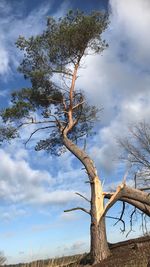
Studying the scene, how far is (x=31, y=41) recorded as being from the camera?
21.4 metres

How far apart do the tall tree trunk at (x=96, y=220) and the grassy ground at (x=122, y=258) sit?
41cm

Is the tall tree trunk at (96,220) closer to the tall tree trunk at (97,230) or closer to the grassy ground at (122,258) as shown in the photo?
the tall tree trunk at (97,230)

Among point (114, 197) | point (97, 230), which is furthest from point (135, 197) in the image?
point (97, 230)

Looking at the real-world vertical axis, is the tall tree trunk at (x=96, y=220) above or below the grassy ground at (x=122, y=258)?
above

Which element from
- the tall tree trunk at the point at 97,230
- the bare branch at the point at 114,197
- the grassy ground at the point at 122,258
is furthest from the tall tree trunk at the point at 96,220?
the grassy ground at the point at 122,258

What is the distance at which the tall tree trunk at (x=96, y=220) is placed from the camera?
16.5 metres

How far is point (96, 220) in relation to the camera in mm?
16922

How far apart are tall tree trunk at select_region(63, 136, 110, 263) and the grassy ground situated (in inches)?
16.3

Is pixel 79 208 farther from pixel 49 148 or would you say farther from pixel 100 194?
pixel 49 148

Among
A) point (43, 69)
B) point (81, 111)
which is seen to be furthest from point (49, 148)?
point (43, 69)

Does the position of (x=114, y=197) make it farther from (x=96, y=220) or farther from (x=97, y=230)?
(x=97, y=230)

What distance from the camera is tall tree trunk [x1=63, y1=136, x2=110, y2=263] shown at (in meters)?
16.5

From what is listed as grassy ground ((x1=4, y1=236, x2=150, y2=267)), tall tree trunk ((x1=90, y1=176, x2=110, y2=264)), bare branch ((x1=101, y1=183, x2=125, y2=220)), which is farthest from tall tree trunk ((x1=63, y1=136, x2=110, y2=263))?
grassy ground ((x1=4, y1=236, x2=150, y2=267))

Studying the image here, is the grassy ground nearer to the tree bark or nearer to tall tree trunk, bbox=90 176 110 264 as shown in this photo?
tall tree trunk, bbox=90 176 110 264
